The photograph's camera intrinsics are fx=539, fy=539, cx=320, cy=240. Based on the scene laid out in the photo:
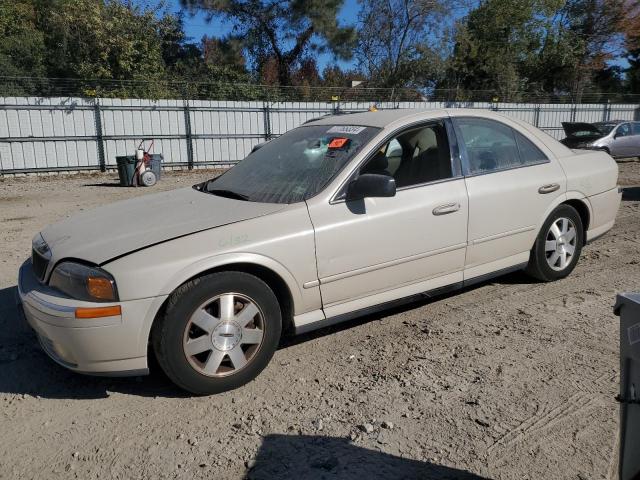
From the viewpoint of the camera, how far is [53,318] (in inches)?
113

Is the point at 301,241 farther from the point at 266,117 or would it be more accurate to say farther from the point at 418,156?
the point at 266,117

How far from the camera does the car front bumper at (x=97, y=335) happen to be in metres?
2.83

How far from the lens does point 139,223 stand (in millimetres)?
3365

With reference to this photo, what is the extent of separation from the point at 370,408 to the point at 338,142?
1.86m

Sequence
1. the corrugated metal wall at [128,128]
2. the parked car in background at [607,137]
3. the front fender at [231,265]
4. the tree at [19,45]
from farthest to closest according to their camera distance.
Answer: the tree at [19,45] < the parked car in background at [607,137] < the corrugated metal wall at [128,128] < the front fender at [231,265]

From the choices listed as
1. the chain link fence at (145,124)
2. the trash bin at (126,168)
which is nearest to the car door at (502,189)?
the chain link fence at (145,124)

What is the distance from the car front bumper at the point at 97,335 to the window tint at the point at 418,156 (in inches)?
76.2

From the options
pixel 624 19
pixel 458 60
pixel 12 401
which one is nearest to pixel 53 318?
pixel 12 401

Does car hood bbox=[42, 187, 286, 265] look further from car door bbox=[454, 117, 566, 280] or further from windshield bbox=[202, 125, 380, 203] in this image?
car door bbox=[454, 117, 566, 280]

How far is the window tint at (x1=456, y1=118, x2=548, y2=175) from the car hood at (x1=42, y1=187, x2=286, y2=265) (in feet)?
5.61

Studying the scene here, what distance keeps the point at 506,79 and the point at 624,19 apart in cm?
992

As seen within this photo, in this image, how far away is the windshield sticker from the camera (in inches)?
151

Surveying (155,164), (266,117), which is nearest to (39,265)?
(155,164)

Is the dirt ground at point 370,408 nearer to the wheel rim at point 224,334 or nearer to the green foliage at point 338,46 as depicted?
the wheel rim at point 224,334
